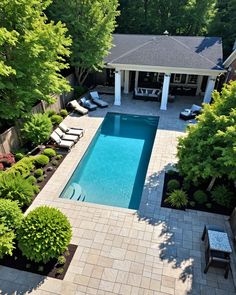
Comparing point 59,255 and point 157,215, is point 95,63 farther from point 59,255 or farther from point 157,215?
point 59,255

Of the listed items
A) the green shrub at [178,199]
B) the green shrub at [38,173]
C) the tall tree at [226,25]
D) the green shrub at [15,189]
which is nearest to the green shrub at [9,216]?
the green shrub at [15,189]

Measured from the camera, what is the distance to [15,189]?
10344 millimetres

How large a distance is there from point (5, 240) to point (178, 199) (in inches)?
295

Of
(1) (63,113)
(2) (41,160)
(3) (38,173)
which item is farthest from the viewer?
(1) (63,113)

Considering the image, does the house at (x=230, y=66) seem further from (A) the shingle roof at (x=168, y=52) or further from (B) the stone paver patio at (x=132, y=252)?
(B) the stone paver patio at (x=132, y=252)

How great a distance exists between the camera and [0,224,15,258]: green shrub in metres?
7.74

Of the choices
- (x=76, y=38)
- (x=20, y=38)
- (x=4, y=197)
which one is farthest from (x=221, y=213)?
(x=76, y=38)

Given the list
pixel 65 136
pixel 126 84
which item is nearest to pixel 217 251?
pixel 65 136

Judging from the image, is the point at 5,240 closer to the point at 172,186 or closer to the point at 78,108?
the point at 172,186

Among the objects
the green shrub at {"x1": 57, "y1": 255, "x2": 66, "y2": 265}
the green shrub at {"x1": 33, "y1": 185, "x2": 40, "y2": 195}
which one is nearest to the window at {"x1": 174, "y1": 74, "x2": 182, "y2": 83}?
the green shrub at {"x1": 33, "y1": 185, "x2": 40, "y2": 195}

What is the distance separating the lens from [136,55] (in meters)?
21.0

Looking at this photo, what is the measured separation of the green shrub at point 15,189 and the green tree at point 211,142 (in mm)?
7448

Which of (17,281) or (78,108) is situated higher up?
(78,108)

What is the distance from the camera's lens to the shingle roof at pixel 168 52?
65.2 ft
